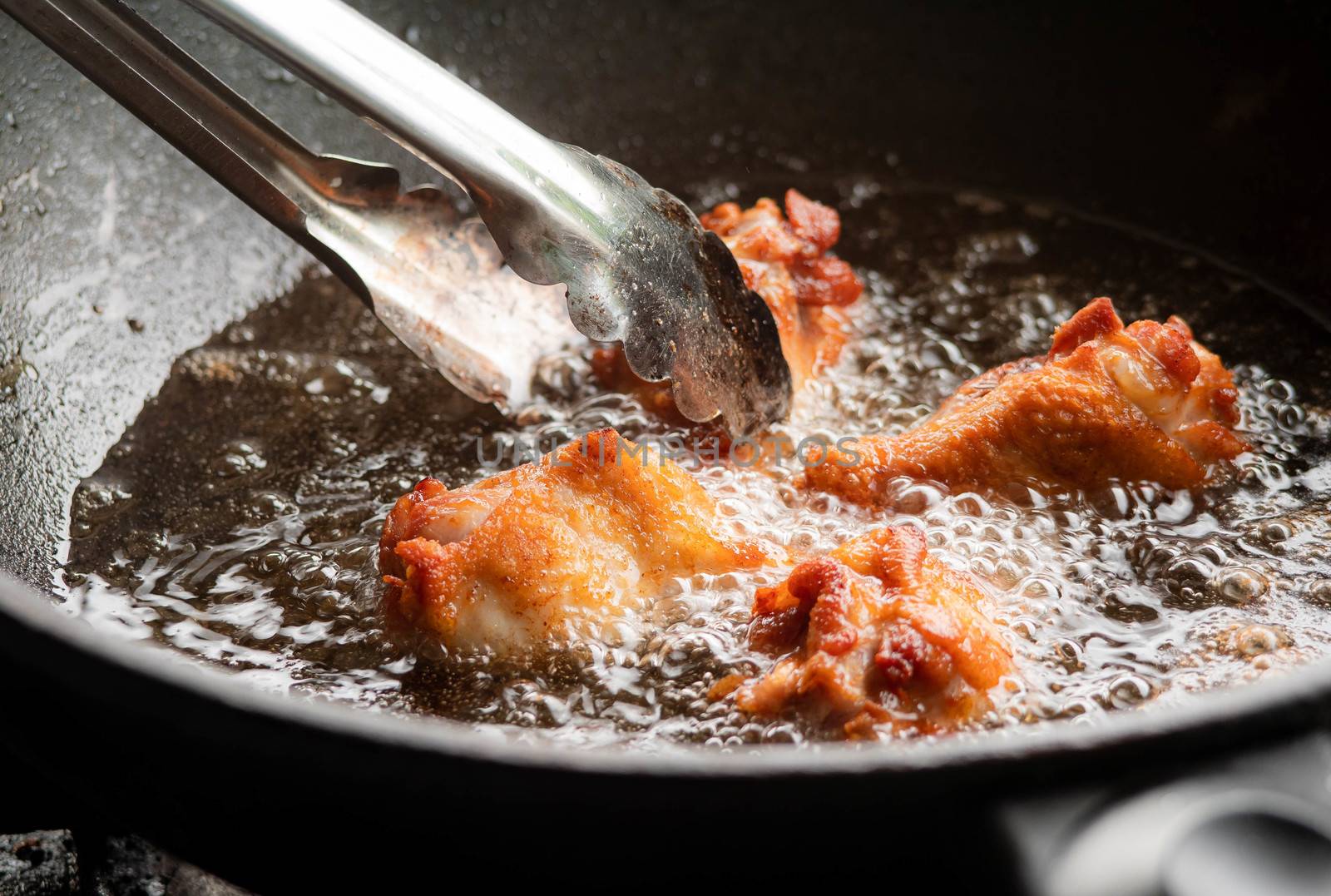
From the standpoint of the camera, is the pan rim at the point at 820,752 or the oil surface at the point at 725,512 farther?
the oil surface at the point at 725,512

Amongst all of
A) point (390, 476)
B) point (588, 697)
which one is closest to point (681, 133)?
point (390, 476)

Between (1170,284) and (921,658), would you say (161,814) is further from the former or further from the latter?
(1170,284)

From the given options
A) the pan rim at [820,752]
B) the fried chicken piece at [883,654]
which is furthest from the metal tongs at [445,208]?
the pan rim at [820,752]

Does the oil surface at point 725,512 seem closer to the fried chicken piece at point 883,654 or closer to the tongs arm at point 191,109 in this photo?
the fried chicken piece at point 883,654

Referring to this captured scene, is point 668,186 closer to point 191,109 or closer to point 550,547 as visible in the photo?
point 191,109

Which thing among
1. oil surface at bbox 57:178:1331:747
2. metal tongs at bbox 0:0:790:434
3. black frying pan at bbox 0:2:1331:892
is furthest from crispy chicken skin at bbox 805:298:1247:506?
black frying pan at bbox 0:2:1331:892
